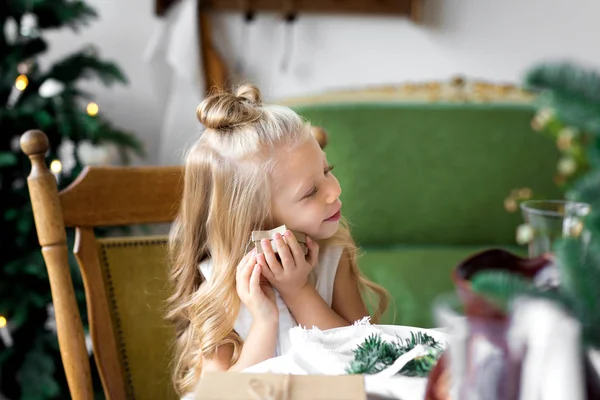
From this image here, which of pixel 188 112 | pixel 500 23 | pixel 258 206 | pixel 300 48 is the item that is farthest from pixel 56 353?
pixel 500 23

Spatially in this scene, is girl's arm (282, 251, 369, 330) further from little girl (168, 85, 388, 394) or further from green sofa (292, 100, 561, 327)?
green sofa (292, 100, 561, 327)

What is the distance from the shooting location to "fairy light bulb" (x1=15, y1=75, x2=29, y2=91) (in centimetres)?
188

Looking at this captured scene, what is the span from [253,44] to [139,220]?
57.8 inches

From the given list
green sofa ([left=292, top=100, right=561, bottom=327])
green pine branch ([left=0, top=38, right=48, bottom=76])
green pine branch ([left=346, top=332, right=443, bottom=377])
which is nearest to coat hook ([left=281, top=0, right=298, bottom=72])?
green sofa ([left=292, top=100, right=561, bottom=327])

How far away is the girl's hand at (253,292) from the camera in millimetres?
996

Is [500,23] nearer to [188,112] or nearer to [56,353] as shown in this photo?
[188,112]

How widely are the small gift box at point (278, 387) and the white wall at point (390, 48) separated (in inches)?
75.7

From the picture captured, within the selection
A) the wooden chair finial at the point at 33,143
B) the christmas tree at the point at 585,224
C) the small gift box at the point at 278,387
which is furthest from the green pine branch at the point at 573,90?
the wooden chair finial at the point at 33,143

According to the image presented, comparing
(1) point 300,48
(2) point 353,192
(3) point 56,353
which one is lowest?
(3) point 56,353

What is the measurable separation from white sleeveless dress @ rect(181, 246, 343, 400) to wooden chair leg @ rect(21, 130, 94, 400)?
22 cm

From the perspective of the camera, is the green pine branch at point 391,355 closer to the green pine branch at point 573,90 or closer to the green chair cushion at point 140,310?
the green pine branch at point 573,90

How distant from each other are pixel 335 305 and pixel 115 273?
40 centimetres

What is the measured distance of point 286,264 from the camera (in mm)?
1014

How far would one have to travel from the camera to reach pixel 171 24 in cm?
243
